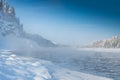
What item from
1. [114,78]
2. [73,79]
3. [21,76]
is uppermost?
[21,76]

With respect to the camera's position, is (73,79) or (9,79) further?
(73,79)

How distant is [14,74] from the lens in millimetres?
18078

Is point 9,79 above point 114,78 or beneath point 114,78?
above

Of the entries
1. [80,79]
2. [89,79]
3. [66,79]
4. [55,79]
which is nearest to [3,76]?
[55,79]

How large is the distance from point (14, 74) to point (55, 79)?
434cm

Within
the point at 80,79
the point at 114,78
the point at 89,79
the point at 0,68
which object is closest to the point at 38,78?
the point at 0,68

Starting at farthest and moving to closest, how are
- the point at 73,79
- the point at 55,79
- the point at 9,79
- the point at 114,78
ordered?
the point at 114,78
the point at 73,79
the point at 55,79
the point at 9,79

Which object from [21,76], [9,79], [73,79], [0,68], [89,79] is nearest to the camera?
[9,79]

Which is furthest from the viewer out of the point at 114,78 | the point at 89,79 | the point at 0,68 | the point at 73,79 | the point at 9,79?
the point at 114,78

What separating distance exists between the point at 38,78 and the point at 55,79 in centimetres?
285

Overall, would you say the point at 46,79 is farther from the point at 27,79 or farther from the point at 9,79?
the point at 9,79

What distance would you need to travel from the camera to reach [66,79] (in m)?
21.3

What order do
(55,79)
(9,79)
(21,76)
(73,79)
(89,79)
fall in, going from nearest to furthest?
(9,79) → (21,76) → (55,79) → (73,79) → (89,79)

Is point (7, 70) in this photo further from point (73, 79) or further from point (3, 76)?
point (73, 79)
